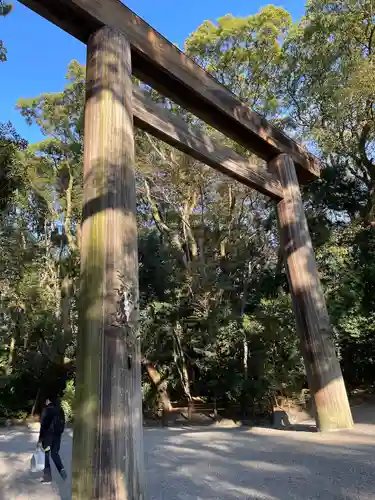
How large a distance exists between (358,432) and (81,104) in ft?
51.5

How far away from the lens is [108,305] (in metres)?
2.59

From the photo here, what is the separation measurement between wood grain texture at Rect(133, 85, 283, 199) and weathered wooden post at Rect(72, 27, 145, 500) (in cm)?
78

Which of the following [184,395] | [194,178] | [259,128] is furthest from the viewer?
[184,395]

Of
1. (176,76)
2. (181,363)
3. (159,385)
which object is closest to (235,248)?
(181,363)

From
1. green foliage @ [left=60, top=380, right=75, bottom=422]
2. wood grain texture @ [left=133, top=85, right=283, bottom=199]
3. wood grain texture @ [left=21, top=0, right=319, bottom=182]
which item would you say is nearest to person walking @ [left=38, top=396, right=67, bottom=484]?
wood grain texture @ [left=133, top=85, right=283, bottom=199]

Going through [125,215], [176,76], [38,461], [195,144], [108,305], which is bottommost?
[38,461]

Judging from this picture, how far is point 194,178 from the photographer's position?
1184 cm

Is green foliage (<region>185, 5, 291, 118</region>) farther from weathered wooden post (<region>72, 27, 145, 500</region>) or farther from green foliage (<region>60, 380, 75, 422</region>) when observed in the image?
green foliage (<region>60, 380, 75, 422</region>)

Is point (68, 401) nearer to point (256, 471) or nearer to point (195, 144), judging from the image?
point (195, 144)

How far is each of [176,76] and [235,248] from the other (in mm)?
8411

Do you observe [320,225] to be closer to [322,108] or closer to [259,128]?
[322,108]

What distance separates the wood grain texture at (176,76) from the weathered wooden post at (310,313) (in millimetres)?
614

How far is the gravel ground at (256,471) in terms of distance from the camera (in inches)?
105

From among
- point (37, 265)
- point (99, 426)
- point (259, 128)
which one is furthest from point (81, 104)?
point (99, 426)
